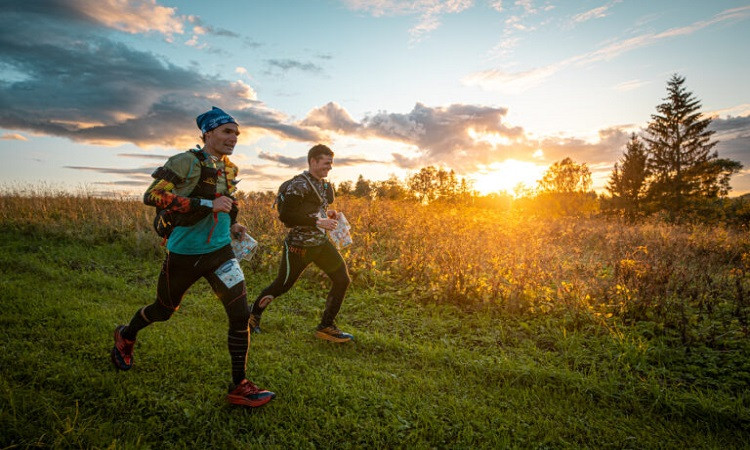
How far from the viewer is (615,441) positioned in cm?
325

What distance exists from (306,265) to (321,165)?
1385 mm

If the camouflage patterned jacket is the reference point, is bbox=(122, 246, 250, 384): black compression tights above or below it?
below

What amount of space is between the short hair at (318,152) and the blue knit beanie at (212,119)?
142 cm

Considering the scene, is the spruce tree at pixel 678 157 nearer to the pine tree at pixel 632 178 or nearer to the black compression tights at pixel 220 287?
the pine tree at pixel 632 178

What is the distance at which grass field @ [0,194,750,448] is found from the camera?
10.5ft

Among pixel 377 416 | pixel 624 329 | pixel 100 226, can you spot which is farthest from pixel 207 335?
pixel 100 226

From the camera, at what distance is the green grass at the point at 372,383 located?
3137 millimetres

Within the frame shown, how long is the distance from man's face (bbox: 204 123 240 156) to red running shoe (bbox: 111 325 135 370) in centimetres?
226

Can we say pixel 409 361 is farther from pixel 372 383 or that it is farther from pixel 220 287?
pixel 220 287

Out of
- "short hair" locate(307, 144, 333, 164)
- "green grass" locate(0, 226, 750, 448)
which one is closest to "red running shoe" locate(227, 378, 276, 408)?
"green grass" locate(0, 226, 750, 448)

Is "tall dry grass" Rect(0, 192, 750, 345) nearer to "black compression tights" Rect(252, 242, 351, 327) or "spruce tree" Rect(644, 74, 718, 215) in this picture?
"black compression tights" Rect(252, 242, 351, 327)

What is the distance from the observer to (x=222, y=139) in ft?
11.3

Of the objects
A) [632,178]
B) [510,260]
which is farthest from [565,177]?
[510,260]

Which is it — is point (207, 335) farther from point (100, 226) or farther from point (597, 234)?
point (597, 234)
